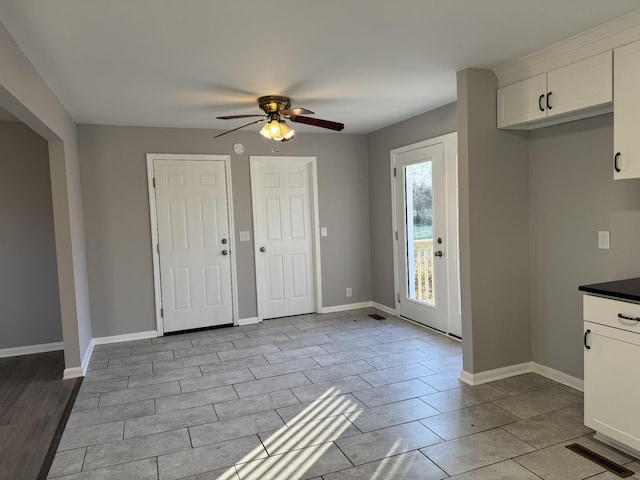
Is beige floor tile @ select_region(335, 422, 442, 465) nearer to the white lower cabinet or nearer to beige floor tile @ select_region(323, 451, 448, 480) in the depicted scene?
beige floor tile @ select_region(323, 451, 448, 480)

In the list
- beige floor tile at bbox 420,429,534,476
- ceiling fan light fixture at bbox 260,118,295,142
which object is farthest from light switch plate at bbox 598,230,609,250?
ceiling fan light fixture at bbox 260,118,295,142

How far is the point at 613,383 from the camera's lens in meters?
2.47

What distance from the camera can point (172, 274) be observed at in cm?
535

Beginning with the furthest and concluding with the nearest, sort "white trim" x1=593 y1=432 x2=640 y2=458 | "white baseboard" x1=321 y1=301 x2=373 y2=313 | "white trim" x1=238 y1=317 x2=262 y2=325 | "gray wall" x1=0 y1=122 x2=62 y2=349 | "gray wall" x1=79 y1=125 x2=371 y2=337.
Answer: "white baseboard" x1=321 y1=301 x2=373 y2=313 < "white trim" x1=238 y1=317 x2=262 y2=325 < "gray wall" x1=79 y1=125 x2=371 y2=337 < "gray wall" x1=0 y1=122 x2=62 y2=349 < "white trim" x1=593 y1=432 x2=640 y2=458

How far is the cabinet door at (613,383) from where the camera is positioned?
7.75 feet

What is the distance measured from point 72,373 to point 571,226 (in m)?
4.30

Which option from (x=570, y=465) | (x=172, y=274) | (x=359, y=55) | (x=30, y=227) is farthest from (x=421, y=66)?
(x=30, y=227)

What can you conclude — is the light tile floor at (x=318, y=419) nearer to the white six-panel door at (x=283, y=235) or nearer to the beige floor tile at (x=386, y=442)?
the beige floor tile at (x=386, y=442)

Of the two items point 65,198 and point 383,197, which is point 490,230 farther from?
point 65,198

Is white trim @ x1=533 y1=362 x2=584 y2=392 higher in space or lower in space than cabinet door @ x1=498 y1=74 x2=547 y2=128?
lower

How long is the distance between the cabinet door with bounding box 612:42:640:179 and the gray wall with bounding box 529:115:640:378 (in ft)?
1.07

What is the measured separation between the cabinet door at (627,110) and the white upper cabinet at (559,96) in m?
0.06

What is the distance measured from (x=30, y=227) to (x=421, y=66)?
4244 mm

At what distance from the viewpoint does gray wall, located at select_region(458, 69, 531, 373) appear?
3412 millimetres
